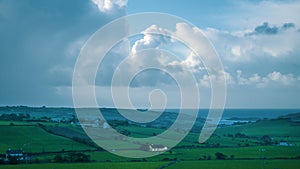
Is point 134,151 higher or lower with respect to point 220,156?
higher

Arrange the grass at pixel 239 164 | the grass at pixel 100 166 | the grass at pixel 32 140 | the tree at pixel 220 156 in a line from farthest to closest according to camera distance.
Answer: the grass at pixel 32 140
the tree at pixel 220 156
the grass at pixel 239 164
the grass at pixel 100 166

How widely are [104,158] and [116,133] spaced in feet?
78.3

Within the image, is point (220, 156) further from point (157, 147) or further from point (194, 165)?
point (157, 147)

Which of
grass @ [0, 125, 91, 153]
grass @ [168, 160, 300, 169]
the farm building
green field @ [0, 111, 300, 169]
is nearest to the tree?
green field @ [0, 111, 300, 169]

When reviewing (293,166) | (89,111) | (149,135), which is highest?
(89,111)

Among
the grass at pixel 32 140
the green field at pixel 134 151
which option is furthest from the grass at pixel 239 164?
the grass at pixel 32 140

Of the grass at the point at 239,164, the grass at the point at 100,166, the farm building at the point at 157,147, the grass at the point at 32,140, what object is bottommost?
the grass at the point at 239,164

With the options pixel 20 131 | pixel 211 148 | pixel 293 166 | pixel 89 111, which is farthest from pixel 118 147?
pixel 89 111

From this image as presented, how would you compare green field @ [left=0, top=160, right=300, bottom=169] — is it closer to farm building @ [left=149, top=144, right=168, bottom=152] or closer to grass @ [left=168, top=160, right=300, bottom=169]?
grass @ [left=168, top=160, right=300, bottom=169]

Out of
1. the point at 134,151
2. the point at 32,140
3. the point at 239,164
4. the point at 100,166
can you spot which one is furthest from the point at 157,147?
the point at 32,140

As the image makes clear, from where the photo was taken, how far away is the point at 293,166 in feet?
132

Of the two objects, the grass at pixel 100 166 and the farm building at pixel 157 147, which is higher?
the farm building at pixel 157 147

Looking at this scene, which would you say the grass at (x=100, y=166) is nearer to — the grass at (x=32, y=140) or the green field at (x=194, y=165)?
the green field at (x=194, y=165)

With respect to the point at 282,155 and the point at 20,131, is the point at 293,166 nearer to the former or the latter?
the point at 282,155
